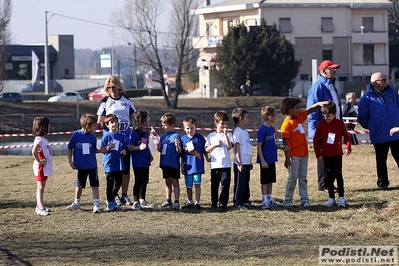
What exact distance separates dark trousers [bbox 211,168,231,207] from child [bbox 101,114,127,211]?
146cm

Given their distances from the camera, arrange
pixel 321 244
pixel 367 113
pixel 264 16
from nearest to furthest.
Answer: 1. pixel 321 244
2. pixel 367 113
3. pixel 264 16

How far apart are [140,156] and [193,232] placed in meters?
2.58

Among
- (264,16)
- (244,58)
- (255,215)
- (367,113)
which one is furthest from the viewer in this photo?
(264,16)

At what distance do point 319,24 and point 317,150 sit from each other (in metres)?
68.3

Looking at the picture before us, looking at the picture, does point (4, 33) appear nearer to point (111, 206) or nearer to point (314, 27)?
point (314, 27)

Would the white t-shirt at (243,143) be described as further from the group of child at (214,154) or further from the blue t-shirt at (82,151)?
the blue t-shirt at (82,151)

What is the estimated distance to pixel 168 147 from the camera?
1209cm

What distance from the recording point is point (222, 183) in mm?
11797

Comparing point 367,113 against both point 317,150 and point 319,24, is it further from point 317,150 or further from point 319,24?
point 319,24

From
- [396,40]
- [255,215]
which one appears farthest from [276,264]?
[396,40]

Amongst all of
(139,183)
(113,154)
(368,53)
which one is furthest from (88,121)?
(368,53)

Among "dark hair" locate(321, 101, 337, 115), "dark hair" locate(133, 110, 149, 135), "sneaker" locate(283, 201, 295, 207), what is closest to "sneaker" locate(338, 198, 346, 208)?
"sneaker" locate(283, 201, 295, 207)

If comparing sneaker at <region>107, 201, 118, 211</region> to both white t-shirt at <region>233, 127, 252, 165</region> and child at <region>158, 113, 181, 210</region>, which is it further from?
white t-shirt at <region>233, 127, 252, 165</region>

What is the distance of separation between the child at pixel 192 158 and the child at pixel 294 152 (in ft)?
4.30
